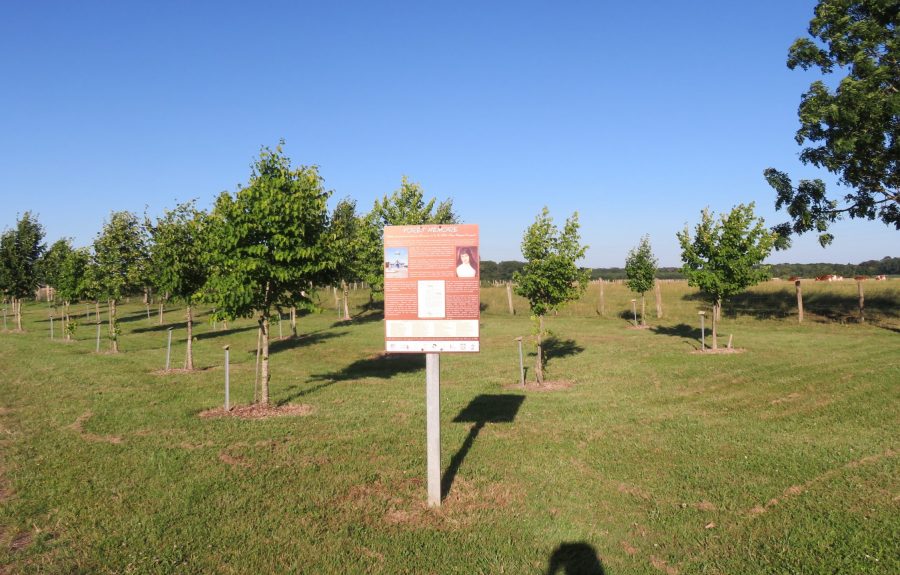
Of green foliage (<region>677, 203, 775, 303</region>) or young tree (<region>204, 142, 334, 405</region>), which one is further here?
green foliage (<region>677, 203, 775, 303</region>)

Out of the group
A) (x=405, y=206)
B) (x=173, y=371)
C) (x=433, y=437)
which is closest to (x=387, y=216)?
(x=405, y=206)

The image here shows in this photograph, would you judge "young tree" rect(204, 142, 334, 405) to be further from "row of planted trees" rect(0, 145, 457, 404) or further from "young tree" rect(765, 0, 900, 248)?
"young tree" rect(765, 0, 900, 248)

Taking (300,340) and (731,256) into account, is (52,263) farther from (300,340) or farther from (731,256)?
(731,256)

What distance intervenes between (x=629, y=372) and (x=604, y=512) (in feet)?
39.4

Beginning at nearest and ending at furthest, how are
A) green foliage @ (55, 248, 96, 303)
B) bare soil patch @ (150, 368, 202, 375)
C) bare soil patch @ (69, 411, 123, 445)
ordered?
1. bare soil patch @ (69, 411, 123, 445)
2. bare soil patch @ (150, 368, 202, 375)
3. green foliage @ (55, 248, 96, 303)

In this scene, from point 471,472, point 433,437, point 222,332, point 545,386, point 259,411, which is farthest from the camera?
point 222,332

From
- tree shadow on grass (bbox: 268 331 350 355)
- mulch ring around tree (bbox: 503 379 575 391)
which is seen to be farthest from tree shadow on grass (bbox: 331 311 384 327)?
mulch ring around tree (bbox: 503 379 575 391)

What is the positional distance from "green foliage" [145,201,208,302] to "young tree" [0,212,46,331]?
82.3ft

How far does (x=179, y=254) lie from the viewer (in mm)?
19266

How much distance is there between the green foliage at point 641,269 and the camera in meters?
37.0

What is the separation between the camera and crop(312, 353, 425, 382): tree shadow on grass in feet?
62.6

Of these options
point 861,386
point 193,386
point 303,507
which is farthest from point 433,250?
point 861,386

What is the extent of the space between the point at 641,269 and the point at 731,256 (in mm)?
13996

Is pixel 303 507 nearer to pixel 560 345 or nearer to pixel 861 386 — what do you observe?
pixel 861 386
